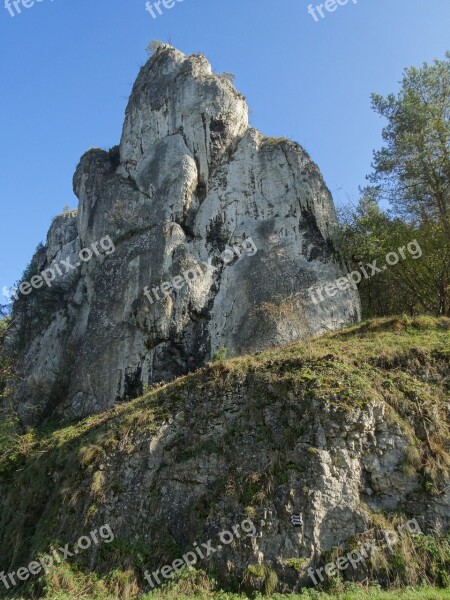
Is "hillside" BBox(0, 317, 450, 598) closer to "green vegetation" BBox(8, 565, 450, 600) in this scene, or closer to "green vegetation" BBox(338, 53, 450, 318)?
"green vegetation" BBox(8, 565, 450, 600)

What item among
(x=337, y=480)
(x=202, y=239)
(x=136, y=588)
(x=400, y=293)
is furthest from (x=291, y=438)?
(x=400, y=293)

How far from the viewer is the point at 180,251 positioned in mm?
22328

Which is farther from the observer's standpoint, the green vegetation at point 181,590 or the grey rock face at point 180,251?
the grey rock face at point 180,251

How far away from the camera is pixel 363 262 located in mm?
23438

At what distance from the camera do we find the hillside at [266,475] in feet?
34.8

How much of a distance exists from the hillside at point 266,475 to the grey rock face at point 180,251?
4.91 m

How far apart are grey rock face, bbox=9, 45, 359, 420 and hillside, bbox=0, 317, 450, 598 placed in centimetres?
491

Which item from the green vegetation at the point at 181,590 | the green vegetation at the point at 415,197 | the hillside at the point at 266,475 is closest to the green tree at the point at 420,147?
the green vegetation at the point at 415,197

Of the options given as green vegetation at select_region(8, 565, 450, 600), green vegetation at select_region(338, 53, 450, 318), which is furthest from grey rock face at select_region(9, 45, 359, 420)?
green vegetation at select_region(8, 565, 450, 600)

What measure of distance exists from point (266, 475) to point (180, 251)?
12.6 m

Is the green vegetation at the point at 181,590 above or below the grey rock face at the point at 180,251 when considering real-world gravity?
below

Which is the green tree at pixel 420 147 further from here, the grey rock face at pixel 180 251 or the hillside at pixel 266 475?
the hillside at pixel 266 475

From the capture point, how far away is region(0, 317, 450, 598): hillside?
10.6 meters

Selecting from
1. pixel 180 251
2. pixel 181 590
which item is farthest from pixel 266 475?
pixel 180 251
